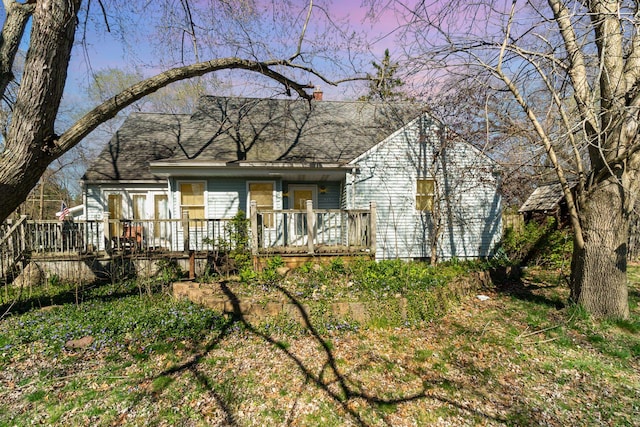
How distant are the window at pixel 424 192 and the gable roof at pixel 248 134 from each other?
7.30 feet

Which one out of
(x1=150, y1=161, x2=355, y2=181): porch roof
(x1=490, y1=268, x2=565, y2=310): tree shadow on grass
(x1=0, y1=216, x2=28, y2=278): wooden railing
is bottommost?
(x1=490, y1=268, x2=565, y2=310): tree shadow on grass

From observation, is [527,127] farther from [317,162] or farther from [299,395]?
[299,395]

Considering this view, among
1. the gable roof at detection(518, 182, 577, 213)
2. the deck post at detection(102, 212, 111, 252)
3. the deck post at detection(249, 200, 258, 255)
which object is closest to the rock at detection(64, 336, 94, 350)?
the deck post at detection(102, 212, 111, 252)

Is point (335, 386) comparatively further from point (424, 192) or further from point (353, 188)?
point (424, 192)

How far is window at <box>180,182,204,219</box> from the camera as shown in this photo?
10047 millimetres

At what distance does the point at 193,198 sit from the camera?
1014 centimetres

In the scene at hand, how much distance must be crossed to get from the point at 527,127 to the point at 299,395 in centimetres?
681

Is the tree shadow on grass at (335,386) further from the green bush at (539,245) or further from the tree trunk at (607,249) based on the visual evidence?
the green bush at (539,245)

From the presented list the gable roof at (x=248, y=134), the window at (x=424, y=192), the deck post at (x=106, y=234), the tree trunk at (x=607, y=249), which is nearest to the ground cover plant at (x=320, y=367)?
the tree trunk at (x=607, y=249)

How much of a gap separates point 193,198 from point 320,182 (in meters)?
4.56

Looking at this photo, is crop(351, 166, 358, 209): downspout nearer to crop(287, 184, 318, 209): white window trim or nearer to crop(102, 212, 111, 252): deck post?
crop(287, 184, 318, 209): white window trim

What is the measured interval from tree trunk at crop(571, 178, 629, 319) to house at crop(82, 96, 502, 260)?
12.4 feet

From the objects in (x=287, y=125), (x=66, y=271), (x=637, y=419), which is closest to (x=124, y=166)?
(x=66, y=271)

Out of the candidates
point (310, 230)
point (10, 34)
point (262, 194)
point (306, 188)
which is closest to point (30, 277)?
point (10, 34)
